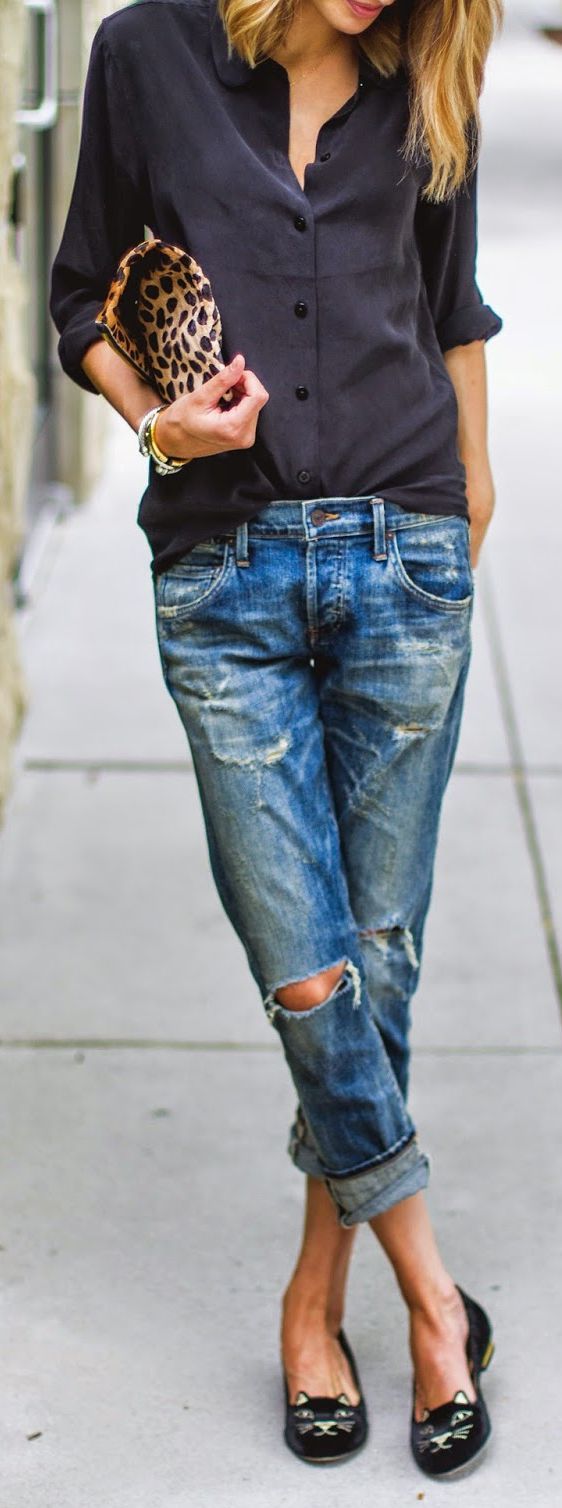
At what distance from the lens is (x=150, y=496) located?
7.59 ft

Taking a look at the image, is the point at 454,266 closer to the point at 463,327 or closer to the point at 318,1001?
the point at 463,327

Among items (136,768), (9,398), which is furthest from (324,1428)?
(9,398)

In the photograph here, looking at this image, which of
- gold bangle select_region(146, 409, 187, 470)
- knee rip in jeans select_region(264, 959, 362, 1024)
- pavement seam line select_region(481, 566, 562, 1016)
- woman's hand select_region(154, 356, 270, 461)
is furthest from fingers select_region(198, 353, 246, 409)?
pavement seam line select_region(481, 566, 562, 1016)

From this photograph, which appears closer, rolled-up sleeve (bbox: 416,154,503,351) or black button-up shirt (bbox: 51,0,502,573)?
black button-up shirt (bbox: 51,0,502,573)

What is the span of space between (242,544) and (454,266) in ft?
1.59

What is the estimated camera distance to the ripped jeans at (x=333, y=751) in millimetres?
2232

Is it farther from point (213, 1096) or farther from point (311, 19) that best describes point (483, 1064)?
point (311, 19)

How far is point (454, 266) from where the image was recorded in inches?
94.9

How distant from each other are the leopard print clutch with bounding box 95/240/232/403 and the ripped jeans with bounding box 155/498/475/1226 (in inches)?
7.1

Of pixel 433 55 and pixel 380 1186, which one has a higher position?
pixel 433 55

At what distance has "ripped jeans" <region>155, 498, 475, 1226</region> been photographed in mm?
2232

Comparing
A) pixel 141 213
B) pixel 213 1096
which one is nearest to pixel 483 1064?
pixel 213 1096

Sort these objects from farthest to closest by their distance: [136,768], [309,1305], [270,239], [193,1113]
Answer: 1. [136,768]
2. [193,1113]
3. [309,1305]
4. [270,239]

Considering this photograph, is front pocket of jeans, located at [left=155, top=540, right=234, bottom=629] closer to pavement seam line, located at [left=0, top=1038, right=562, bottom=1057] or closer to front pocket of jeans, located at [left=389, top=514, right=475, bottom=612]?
front pocket of jeans, located at [left=389, top=514, right=475, bottom=612]
